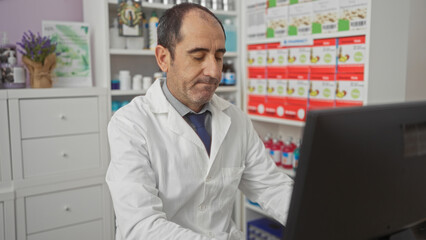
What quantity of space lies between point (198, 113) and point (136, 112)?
24 cm

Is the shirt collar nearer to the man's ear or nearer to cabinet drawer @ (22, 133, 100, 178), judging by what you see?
the man's ear

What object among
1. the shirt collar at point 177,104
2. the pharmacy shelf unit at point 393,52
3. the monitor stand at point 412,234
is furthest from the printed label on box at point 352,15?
the monitor stand at point 412,234

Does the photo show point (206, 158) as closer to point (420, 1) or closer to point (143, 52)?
point (143, 52)

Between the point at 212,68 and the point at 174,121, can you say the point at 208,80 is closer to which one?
the point at 212,68

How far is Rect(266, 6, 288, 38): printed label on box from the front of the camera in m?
2.41

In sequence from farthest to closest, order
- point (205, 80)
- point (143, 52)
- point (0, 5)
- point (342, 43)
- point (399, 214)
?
1. point (143, 52)
2. point (0, 5)
3. point (342, 43)
4. point (205, 80)
5. point (399, 214)

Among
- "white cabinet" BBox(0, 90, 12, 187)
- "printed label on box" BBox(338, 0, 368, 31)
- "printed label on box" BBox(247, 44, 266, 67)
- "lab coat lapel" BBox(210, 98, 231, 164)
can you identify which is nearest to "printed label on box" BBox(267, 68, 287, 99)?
"printed label on box" BBox(247, 44, 266, 67)

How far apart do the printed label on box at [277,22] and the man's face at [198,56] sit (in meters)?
1.24

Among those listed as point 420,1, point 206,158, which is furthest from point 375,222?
point 420,1

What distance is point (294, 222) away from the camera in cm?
59

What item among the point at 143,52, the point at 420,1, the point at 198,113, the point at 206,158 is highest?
the point at 420,1

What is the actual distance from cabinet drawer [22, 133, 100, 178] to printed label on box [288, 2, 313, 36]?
54.0 inches

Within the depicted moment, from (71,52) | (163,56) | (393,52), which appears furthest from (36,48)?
(393,52)

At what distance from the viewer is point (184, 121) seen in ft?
4.38
